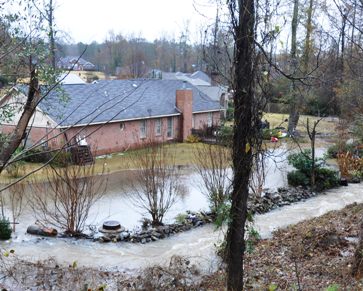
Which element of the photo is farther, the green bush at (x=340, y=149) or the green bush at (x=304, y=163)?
the green bush at (x=340, y=149)

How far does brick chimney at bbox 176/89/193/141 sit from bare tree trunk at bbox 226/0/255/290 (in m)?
24.2

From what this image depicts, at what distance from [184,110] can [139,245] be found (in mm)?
19718

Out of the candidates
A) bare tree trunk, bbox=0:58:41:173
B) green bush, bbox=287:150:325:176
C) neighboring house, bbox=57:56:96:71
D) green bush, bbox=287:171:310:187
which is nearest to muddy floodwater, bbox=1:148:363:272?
green bush, bbox=287:171:310:187

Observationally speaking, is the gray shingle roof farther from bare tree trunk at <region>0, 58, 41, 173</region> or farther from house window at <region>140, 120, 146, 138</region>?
bare tree trunk at <region>0, 58, 41, 173</region>

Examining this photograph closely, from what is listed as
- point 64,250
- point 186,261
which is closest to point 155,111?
point 64,250

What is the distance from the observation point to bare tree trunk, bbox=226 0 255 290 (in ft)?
16.2

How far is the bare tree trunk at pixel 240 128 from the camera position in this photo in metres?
4.95

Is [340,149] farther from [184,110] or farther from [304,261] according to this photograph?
[304,261]

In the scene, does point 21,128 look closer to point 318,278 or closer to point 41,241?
point 318,278

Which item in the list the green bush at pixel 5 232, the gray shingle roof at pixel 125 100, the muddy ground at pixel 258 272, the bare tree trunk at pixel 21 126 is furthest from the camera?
the gray shingle roof at pixel 125 100

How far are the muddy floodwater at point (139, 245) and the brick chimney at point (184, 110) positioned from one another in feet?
44.8

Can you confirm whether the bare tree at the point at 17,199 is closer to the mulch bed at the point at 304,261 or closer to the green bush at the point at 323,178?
the mulch bed at the point at 304,261

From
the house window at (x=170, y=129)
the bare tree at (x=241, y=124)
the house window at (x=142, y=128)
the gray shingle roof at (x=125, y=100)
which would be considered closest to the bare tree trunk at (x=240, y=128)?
the bare tree at (x=241, y=124)

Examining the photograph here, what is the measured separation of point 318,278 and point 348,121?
21515mm
